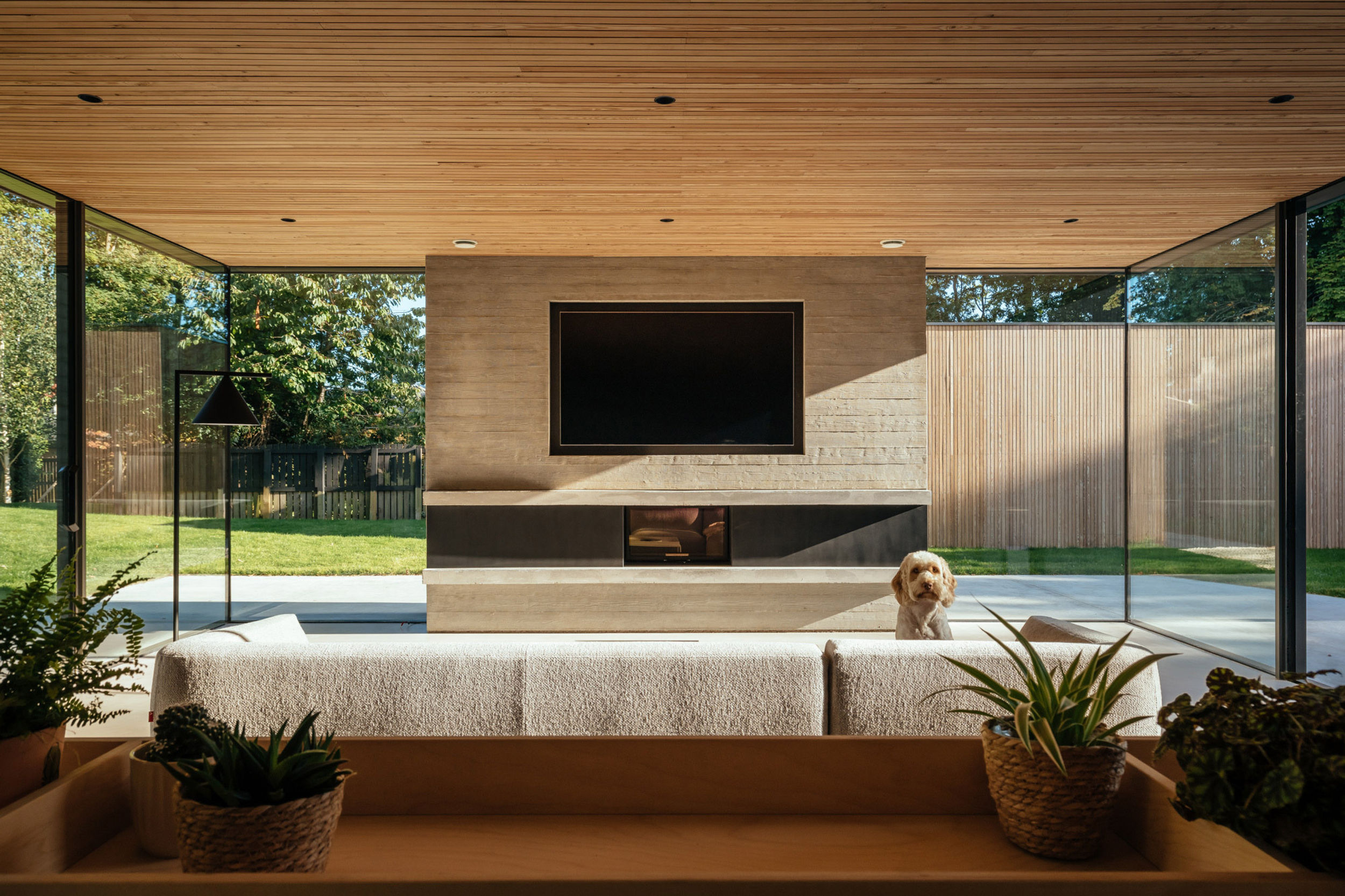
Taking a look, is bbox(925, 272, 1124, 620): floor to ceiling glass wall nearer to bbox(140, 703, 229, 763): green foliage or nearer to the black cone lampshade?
the black cone lampshade

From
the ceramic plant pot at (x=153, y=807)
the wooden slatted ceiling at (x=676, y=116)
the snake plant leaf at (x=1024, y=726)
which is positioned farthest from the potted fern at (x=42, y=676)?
the wooden slatted ceiling at (x=676, y=116)

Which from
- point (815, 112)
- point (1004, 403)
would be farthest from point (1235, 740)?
point (1004, 403)

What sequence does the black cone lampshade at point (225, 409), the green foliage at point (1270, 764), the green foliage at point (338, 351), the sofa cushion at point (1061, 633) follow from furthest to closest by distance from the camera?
the green foliage at point (338, 351) < the black cone lampshade at point (225, 409) < the sofa cushion at point (1061, 633) < the green foliage at point (1270, 764)

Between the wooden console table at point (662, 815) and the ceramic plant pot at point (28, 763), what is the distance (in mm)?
38

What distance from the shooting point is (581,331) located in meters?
5.45

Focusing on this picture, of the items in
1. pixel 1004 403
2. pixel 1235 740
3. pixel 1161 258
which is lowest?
pixel 1235 740

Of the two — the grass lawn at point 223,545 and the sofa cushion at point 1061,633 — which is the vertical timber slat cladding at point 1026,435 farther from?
the grass lawn at point 223,545

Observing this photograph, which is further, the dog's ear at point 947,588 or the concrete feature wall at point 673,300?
the concrete feature wall at point 673,300

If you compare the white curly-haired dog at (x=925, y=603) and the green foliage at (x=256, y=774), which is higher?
the green foliage at (x=256, y=774)

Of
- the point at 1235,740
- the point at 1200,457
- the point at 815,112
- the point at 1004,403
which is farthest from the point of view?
the point at 1004,403

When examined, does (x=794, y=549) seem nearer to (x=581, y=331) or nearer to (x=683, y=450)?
(x=683, y=450)

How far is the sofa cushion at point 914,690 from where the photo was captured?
201 centimetres

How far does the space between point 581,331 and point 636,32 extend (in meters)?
2.99

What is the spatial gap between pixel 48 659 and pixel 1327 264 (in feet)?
30.6
